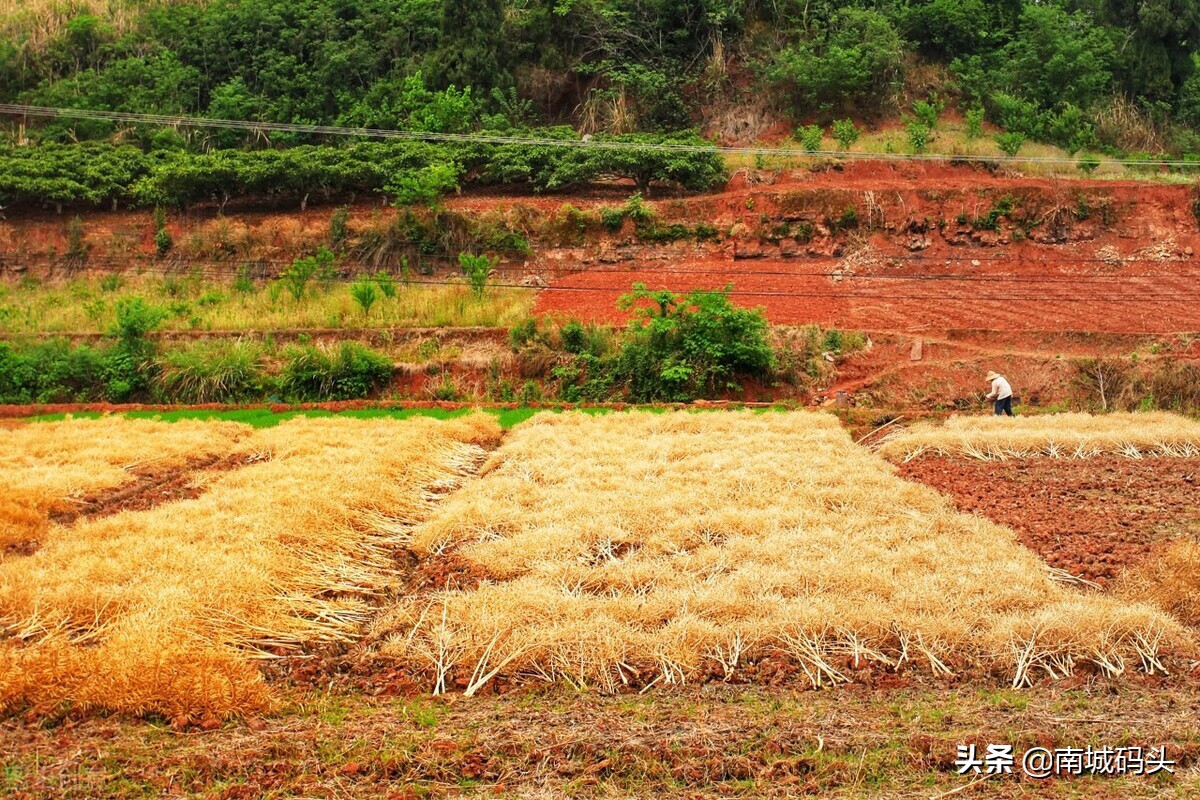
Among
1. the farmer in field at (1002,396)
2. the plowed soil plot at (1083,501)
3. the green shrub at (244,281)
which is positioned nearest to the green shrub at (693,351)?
the farmer in field at (1002,396)

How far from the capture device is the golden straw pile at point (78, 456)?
9914 mm

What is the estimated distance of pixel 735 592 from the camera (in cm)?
666

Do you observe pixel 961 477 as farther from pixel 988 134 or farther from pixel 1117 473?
pixel 988 134

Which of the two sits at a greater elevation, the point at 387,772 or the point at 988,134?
the point at 988,134

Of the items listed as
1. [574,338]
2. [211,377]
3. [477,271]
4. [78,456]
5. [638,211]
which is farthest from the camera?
[638,211]

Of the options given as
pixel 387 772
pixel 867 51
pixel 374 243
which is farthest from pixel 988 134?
pixel 387 772

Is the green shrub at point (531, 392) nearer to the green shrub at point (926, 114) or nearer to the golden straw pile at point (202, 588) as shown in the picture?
the golden straw pile at point (202, 588)

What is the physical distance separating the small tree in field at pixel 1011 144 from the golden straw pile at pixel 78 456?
88.5 ft

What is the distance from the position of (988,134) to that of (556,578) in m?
31.8

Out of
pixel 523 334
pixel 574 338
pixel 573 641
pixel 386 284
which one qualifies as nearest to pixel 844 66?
pixel 574 338

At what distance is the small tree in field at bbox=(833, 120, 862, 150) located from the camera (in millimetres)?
30922

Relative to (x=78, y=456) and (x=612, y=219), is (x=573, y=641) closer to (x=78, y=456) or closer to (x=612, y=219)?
(x=78, y=456)

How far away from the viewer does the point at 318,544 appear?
8188 mm

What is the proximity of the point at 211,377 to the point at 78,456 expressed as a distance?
9.90m
